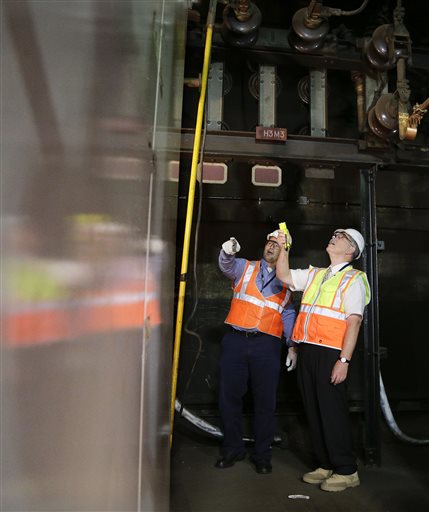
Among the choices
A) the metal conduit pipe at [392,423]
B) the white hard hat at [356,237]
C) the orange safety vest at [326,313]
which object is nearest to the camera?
the orange safety vest at [326,313]

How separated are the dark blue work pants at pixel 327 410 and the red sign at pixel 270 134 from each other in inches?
50.0

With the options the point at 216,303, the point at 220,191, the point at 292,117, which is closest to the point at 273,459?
the point at 216,303

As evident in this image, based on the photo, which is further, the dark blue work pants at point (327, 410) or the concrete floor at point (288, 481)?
the dark blue work pants at point (327, 410)

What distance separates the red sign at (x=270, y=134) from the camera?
103 inches

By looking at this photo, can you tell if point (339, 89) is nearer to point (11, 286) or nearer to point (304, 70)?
point (304, 70)

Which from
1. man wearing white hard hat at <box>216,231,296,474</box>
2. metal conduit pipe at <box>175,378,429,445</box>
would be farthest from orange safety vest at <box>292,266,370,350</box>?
metal conduit pipe at <box>175,378,429,445</box>

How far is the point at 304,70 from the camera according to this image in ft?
11.7

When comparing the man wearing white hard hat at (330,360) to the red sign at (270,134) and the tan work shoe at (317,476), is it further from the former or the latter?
Result: the red sign at (270,134)

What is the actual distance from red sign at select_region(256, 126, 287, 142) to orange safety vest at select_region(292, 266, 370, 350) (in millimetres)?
899

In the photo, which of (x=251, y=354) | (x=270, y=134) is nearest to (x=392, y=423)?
(x=251, y=354)

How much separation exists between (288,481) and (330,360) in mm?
765

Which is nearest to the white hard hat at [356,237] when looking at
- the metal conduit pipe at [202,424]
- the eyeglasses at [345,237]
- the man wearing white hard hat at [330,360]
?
the eyeglasses at [345,237]

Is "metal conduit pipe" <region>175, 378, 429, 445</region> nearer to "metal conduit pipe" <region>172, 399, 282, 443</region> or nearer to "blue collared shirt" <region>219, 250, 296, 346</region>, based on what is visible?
"metal conduit pipe" <region>172, 399, 282, 443</region>

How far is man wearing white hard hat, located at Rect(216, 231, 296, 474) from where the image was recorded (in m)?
2.76
